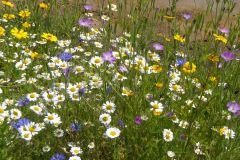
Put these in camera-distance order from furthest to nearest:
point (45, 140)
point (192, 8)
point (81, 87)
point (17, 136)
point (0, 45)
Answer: point (192, 8) < point (0, 45) < point (81, 87) < point (45, 140) < point (17, 136)

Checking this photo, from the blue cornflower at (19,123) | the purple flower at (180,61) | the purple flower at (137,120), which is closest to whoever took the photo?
→ the blue cornflower at (19,123)

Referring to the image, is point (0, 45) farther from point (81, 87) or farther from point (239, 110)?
point (239, 110)

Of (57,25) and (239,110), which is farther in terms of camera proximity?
(57,25)

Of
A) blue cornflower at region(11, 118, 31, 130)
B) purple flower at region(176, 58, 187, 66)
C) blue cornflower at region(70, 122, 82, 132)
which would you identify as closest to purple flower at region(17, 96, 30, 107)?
blue cornflower at region(11, 118, 31, 130)

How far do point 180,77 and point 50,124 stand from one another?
3.02 ft

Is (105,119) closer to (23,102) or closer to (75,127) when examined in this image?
(75,127)

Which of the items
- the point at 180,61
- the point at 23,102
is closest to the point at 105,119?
the point at 23,102

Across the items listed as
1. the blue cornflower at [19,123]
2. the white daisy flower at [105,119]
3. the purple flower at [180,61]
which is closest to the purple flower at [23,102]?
the blue cornflower at [19,123]

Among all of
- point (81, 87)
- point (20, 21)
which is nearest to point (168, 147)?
point (81, 87)

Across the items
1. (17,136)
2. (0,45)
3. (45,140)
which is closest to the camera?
(17,136)

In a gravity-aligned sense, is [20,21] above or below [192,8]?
above

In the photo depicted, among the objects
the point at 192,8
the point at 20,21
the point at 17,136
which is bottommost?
the point at 192,8

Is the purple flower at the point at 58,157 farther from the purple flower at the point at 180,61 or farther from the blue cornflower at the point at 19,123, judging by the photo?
the purple flower at the point at 180,61

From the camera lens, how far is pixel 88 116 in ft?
7.06
